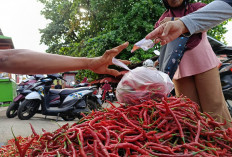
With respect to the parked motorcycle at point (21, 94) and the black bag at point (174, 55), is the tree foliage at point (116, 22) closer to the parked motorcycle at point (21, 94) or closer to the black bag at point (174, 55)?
the parked motorcycle at point (21, 94)

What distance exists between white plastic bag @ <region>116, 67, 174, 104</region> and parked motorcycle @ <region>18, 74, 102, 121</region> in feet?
14.4

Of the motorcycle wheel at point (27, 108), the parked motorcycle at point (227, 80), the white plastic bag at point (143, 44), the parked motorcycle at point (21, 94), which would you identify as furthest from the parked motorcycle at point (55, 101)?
the white plastic bag at point (143, 44)

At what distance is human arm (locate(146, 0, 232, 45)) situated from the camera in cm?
153

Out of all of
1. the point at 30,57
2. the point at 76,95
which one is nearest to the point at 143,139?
the point at 30,57

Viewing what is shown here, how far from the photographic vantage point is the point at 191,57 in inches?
83.4

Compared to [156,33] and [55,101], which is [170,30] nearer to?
[156,33]

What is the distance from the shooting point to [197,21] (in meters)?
1.56

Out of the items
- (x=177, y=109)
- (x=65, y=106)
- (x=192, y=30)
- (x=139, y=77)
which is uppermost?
(x=192, y=30)

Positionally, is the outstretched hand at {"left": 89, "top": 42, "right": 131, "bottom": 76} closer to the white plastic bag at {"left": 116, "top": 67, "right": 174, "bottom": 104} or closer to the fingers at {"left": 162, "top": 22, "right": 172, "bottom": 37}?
the white plastic bag at {"left": 116, "top": 67, "right": 174, "bottom": 104}

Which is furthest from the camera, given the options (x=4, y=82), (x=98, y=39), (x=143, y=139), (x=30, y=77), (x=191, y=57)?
(x=98, y=39)

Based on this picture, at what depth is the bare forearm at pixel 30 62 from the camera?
1.10 meters

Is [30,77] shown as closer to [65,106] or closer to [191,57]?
[65,106]

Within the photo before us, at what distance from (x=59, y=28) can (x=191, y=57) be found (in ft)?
64.7

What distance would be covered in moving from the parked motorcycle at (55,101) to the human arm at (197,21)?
4.56m
